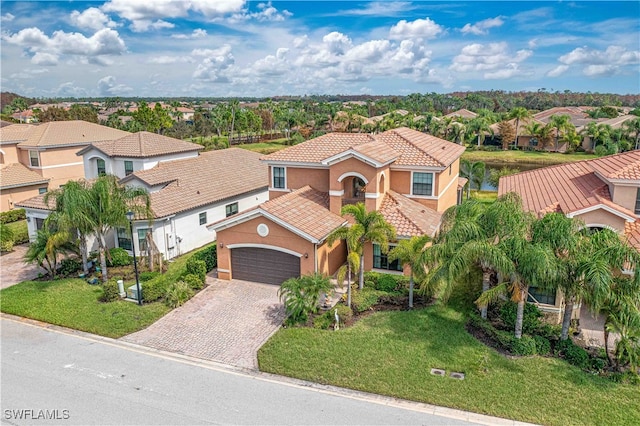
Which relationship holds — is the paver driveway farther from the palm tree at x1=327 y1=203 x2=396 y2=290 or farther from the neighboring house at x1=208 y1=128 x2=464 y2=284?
the palm tree at x1=327 y1=203 x2=396 y2=290

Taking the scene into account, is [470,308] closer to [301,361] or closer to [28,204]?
[301,361]

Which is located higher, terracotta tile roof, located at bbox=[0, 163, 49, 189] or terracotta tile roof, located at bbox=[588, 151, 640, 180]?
terracotta tile roof, located at bbox=[588, 151, 640, 180]

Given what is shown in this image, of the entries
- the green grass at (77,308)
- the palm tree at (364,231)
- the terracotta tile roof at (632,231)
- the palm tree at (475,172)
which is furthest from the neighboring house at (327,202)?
the palm tree at (475,172)

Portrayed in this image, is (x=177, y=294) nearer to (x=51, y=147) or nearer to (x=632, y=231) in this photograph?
(x=632, y=231)

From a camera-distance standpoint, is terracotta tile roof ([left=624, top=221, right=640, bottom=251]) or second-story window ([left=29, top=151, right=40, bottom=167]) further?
second-story window ([left=29, top=151, right=40, bottom=167])

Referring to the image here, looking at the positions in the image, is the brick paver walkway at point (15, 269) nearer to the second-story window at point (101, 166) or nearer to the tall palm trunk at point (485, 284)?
the second-story window at point (101, 166)

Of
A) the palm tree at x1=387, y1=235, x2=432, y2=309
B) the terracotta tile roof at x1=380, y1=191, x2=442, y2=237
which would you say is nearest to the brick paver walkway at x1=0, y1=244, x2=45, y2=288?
the terracotta tile roof at x1=380, y1=191, x2=442, y2=237

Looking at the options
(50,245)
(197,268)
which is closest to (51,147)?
(50,245)
